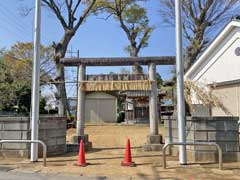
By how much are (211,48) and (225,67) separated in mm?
1537

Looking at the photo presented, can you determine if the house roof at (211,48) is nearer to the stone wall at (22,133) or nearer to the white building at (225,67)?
the white building at (225,67)

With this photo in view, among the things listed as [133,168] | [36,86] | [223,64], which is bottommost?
[133,168]

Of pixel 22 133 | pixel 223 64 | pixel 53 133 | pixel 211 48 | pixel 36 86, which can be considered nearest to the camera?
pixel 36 86

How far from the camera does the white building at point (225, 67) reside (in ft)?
45.9

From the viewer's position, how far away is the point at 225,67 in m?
15.1

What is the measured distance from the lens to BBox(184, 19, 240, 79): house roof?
14469 mm

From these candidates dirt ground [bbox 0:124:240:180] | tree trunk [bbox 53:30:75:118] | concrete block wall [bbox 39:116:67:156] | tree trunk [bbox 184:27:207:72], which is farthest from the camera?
tree trunk [bbox 184:27:207:72]

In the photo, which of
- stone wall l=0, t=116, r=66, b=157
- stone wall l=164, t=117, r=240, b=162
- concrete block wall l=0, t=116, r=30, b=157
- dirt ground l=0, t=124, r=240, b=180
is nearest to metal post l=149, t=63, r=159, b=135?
dirt ground l=0, t=124, r=240, b=180

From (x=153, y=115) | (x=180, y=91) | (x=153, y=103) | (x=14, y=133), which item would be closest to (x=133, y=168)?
(x=180, y=91)

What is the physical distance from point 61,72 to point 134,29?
37.7 ft

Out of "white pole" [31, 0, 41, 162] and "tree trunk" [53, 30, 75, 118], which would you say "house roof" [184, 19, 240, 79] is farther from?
"white pole" [31, 0, 41, 162]

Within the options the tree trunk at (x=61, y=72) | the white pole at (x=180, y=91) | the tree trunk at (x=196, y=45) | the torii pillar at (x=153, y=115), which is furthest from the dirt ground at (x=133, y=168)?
the tree trunk at (x=196, y=45)

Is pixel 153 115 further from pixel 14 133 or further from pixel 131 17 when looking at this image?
pixel 131 17

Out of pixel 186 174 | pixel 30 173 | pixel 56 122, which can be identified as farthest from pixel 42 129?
pixel 186 174
